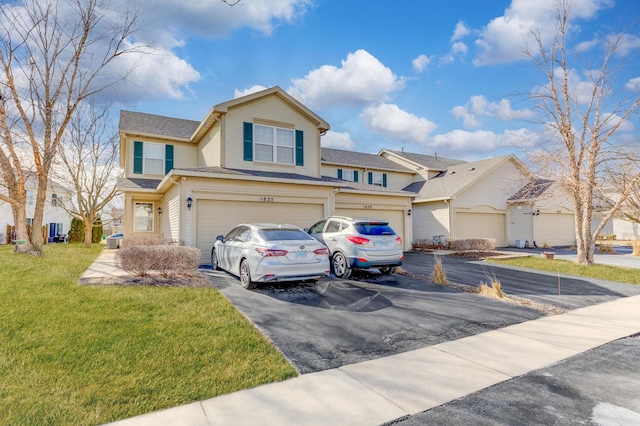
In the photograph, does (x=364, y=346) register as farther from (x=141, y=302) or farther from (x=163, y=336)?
(x=141, y=302)

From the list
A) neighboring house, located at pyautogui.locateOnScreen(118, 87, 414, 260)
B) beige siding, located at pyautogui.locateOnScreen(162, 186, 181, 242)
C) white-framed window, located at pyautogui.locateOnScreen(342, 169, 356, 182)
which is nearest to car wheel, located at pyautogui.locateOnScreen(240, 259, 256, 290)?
neighboring house, located at pyautogui.locateOnScreen(118, 87, 414, 260)

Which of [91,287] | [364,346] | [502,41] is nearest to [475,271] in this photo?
[364,346]

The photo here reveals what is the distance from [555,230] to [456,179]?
8054mm

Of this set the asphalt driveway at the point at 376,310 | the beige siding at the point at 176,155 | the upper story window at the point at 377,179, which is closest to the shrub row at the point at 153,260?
the asphalt driveway at the point at 376,310

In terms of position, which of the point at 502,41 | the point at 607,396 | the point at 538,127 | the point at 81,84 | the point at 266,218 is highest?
the point at 502,41

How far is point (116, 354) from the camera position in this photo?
4.15m

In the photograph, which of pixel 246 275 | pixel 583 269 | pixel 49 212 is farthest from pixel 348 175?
pixel 49 212

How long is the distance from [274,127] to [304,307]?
10.4 metres

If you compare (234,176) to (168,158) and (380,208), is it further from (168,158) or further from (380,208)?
(380,208)

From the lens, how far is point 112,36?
14375mm

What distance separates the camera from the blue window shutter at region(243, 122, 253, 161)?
14.2m

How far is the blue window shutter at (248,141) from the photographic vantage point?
46.7 ft

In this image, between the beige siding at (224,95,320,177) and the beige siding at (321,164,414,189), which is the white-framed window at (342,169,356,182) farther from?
the beige siding at (224,95,320,177)

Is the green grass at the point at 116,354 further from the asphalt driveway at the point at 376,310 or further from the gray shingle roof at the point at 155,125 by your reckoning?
the gray shingle roof at the point at 155,125
